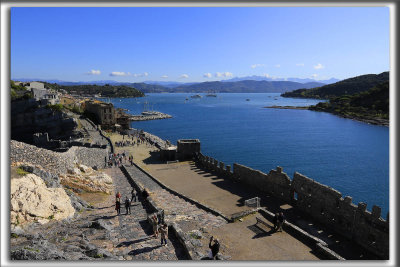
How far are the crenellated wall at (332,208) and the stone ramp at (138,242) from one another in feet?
36.6

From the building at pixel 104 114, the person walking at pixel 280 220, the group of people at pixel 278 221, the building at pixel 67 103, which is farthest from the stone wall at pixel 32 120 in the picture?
the person walking at pixel 280 220

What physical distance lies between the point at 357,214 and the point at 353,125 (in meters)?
93.0

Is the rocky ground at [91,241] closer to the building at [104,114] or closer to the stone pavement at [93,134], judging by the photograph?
the stone pavement at [93,134]

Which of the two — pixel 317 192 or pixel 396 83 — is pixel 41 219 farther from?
pixel 317 192

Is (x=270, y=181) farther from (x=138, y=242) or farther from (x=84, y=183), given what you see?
(x=84, y=183)

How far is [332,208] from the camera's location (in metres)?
16.8

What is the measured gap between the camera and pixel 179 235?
408 inches

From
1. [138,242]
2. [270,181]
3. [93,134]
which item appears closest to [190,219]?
[138,242]

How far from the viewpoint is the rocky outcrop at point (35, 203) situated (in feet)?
34.9

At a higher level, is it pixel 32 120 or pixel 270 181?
pixel 32 120

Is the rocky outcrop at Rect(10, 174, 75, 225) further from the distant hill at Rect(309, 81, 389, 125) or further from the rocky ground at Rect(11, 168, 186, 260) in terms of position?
the distant hill at Rect(309, 81, 389, 125)

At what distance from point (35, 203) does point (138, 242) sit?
5.05m

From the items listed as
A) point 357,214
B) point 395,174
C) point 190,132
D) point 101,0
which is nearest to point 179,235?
point 395,174

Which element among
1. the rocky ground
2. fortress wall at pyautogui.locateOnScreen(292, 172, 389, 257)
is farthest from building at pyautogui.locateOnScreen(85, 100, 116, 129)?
the rocky ground
